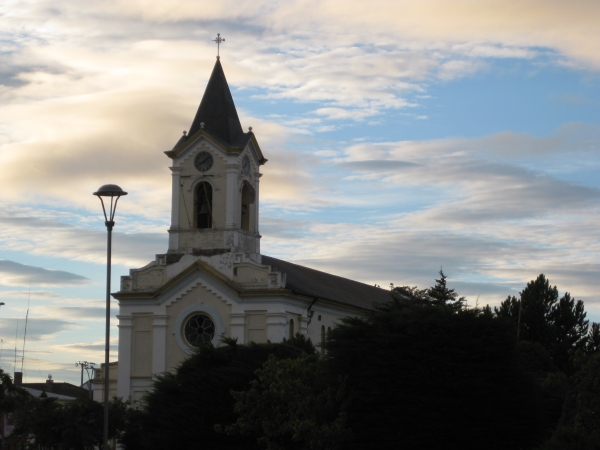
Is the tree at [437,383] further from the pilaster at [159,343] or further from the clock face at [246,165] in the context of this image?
the clock face at [246,165]

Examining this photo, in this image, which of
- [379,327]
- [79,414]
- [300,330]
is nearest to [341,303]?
[300,330]

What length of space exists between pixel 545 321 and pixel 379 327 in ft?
133

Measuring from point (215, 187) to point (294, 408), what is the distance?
68.8 feet

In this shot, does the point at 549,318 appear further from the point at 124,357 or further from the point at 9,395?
the point at 9,395

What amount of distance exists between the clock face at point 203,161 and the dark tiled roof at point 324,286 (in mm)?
7676

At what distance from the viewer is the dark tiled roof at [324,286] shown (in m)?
58.8

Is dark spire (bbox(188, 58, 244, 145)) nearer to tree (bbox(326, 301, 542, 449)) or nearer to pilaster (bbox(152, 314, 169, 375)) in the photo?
pilaster (bbox(152, 314, 169, 375))

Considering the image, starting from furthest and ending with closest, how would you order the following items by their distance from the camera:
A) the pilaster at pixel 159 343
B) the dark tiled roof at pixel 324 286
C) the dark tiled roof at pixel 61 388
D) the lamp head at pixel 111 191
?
the dark tiled roof at pixel 61 388
the dark tiled roof at pixel 324 286
the pilaster at pixel 159 343
the lamp head at pixel 111 191

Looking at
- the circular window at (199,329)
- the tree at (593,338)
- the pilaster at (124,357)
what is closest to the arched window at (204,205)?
the circular window at (199,329)

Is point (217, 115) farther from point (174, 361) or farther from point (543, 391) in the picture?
point (543, 391)

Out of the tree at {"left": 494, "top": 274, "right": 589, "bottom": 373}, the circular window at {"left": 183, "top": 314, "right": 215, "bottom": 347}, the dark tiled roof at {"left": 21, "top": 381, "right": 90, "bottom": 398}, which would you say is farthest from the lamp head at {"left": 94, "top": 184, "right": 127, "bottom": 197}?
the dark tiled roof at {"left": 21, "top": 381, "right": 90, "bottom": 398}

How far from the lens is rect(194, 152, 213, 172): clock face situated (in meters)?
55.9

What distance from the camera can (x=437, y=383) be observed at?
35281 mm

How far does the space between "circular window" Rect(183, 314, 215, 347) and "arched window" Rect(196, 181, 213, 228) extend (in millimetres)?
5022
